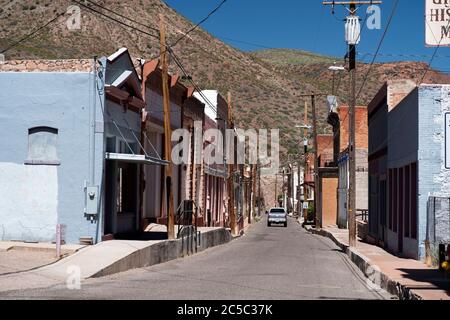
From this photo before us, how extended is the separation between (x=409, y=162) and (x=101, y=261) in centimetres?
1155

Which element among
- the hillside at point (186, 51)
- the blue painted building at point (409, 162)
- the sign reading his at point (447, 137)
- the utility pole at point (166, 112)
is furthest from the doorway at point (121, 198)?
the hillside at point (186, 51)

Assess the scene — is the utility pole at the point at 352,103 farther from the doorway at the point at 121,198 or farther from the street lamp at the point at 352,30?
the doorway at the point at 121,198

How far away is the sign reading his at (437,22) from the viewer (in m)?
17.5

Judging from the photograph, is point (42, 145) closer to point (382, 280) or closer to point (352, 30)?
point (382, 280)

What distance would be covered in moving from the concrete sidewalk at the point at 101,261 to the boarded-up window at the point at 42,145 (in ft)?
9.82

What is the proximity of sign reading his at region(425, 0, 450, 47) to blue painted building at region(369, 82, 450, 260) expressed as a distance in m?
6.26

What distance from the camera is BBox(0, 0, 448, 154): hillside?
74500 millimetres

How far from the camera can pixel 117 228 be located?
85.9 ft

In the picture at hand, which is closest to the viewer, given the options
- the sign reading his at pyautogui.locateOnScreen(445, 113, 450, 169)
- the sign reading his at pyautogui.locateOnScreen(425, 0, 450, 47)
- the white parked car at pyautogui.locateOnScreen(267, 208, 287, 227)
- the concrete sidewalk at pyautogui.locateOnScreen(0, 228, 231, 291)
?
the concrete sidewalk at pyautogui.locateOnScreen(0, 228, 231, 291)

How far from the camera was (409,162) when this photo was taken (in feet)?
85.5

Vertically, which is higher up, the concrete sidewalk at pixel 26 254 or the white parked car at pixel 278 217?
the concrete sidewalk at pixel 26 254

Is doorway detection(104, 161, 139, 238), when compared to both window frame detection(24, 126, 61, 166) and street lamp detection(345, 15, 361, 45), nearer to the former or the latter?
window frame detection(24, 126, 61, 166)

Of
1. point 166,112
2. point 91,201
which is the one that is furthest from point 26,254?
point 166,112

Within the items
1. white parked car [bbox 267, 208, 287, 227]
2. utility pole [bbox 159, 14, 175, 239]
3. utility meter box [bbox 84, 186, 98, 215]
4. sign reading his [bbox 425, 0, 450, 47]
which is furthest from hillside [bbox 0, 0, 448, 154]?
sign reading his [bbox 425, 0, 450, 47]
